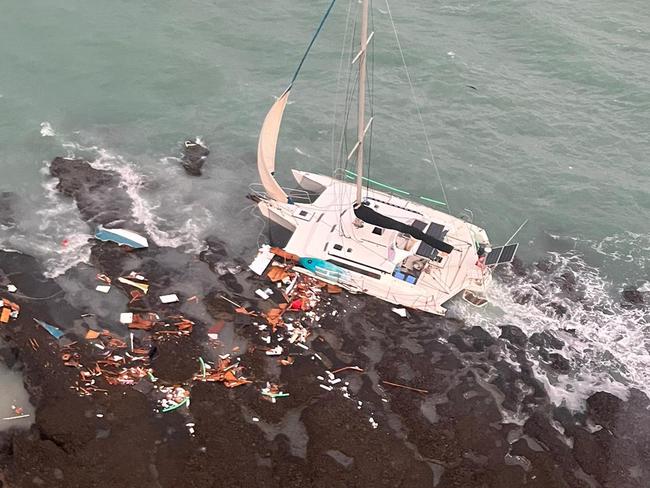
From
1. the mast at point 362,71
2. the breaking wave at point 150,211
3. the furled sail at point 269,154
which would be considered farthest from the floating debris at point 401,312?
the breaking wave at point 150,211

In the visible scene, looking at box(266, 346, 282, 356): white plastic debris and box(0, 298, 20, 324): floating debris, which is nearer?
box(266, 346, 282, 356): white plastic debris

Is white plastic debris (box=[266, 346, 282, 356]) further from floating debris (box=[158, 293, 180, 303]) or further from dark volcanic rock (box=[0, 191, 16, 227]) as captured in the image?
dark volcanic rock (box=[0, 191, 16, 227])

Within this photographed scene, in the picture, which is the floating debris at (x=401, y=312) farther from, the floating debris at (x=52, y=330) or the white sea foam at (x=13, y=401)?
the white sea foam at (x=13, y=401)

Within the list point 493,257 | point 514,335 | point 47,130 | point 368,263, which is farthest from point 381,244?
point 47,130

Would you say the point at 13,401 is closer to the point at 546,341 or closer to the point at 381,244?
the point at 381,244

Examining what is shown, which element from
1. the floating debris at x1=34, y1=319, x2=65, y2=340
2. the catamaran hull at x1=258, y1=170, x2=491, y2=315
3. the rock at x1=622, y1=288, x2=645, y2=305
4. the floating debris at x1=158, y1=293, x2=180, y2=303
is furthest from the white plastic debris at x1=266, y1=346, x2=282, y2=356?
the rock at x1=622, y1=288, x2=645, y2=305

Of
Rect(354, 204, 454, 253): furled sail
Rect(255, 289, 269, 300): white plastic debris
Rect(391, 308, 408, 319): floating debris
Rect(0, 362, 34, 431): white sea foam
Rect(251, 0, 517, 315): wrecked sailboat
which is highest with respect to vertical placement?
Rect(354, 204, 454, 253): furled sail
